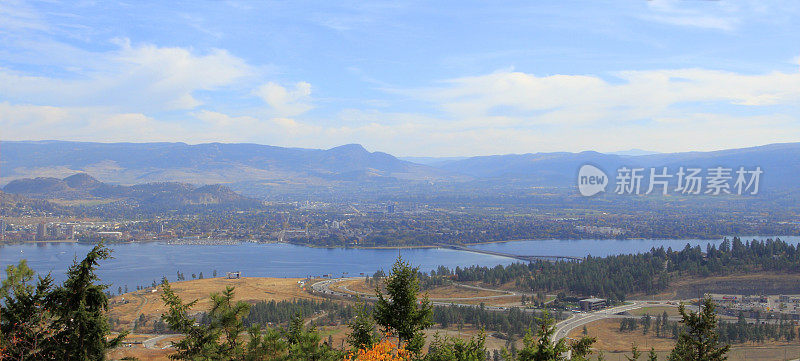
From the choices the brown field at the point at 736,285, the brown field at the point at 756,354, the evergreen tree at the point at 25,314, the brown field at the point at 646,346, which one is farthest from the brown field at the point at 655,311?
the evergreen tree at the point at 25,314

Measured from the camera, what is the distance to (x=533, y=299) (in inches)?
1163

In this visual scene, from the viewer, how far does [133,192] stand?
113 meters

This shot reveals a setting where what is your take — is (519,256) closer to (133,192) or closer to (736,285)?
(736,285)

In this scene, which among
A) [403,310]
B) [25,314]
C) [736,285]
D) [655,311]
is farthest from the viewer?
[736,285]

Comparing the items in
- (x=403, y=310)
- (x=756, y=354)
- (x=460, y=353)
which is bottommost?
(x=756, y=354)

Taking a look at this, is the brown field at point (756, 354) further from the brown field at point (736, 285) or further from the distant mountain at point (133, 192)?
the distant mountain at point (133, 192)

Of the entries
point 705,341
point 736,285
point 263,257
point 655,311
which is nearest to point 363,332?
point 705,341

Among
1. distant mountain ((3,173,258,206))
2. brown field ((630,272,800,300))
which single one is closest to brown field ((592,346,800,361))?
brown field ((630,272,800,300))

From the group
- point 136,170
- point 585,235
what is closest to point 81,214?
point 585,235

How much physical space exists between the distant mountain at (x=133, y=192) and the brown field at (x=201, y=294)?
227ft

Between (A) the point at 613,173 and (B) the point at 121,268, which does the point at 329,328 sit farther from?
(A) the point at 613,173

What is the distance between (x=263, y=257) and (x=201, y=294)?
21.7m

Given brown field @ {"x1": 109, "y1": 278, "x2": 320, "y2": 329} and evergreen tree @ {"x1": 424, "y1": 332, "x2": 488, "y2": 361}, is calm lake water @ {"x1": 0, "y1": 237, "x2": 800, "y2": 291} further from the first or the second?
evergreen tree @ {"x1": 424, "y1": 332, "x2": 488, "y2": 361}

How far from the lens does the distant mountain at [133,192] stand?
343 feet
